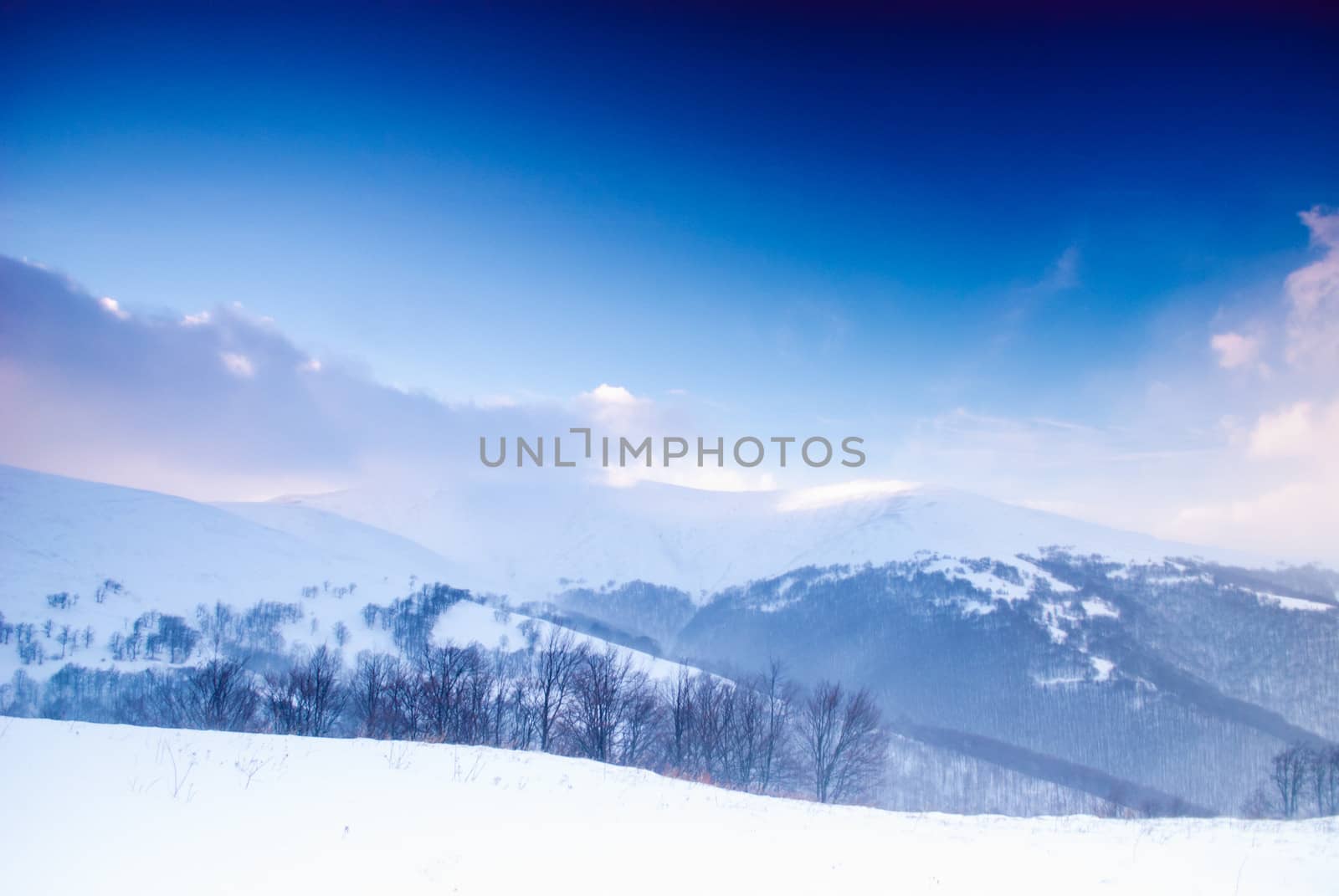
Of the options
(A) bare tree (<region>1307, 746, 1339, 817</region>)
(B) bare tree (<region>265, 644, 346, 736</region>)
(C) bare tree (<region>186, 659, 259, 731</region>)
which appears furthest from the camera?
(A) bare tree (<region>1307, 746, 1339, 817</region>)

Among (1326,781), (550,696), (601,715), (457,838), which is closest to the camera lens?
(457,838)

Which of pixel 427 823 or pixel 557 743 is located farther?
pixel 557 743

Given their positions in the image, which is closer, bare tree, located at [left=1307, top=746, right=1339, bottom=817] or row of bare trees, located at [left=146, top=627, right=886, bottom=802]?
row of bare trees, located at [left=146, top=627, right=886, bottom=802]

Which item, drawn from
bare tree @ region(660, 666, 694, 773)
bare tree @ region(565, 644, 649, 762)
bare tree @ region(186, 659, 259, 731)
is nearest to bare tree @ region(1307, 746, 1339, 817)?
bare tree @ region(660, 666, 694, 773)

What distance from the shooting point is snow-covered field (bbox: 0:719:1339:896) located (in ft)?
24.5

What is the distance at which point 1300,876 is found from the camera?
1199 cm

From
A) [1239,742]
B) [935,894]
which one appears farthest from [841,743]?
[1239,742]

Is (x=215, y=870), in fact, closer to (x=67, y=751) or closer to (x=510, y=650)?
(x=67, y=751)

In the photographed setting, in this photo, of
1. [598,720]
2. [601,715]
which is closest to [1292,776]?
[601,715]

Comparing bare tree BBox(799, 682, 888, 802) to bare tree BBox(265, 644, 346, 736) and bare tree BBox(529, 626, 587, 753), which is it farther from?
bare tree BBox(265, 644, 346, 736)

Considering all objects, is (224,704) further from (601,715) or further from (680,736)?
(680,736)

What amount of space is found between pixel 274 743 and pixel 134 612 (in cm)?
24690

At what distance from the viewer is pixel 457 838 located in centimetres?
953

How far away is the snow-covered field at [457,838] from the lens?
7477 mm
